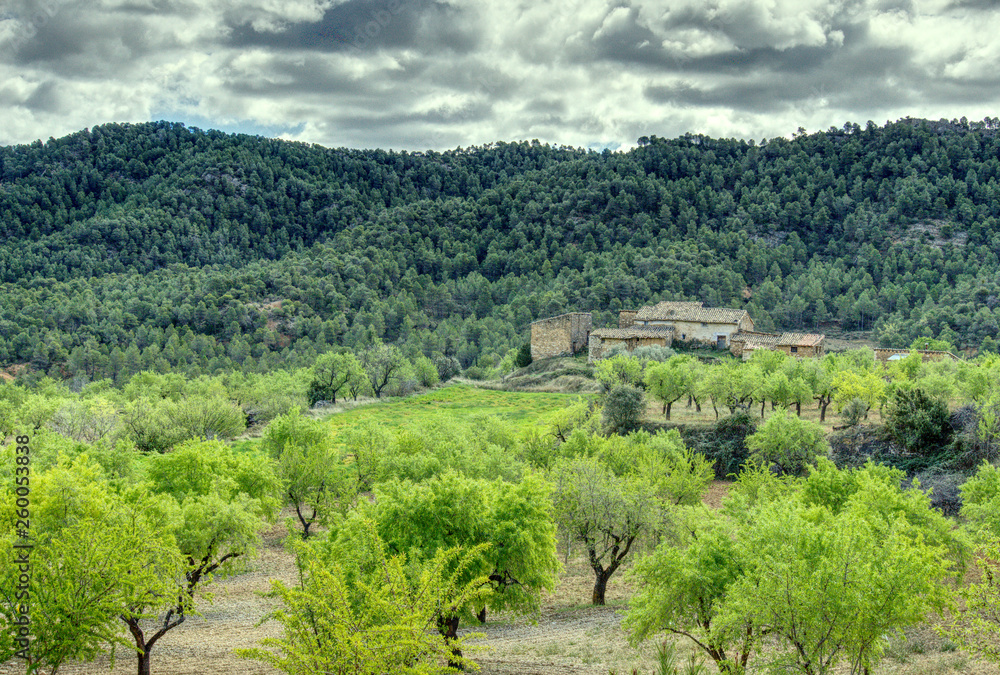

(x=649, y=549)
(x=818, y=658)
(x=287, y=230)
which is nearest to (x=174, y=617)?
(x=649, y=549)

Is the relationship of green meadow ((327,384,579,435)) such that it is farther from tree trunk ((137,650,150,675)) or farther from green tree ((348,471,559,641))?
tree trunk ((137,650,150,675))

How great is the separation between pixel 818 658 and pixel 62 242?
156962 mm

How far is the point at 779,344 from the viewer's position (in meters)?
69.4

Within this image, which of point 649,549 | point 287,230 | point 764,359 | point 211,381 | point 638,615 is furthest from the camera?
point 287,230

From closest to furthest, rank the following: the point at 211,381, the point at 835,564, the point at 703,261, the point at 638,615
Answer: the point at 835,564 → the point at 638,615 → the point at 211,381 → the point at 703,261

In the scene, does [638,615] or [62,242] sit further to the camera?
[62,242]

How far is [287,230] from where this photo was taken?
169 meters

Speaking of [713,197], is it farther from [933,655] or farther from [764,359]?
[933,655]

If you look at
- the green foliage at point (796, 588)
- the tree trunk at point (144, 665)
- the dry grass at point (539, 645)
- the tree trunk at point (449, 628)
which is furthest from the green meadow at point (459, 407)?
the tree trunk at point (144, 665)

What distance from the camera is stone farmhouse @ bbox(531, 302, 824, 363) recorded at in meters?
70.2

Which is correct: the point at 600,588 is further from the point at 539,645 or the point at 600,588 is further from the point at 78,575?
the point at 78,575

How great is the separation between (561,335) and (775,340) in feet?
68.8

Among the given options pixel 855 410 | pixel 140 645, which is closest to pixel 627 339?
pixel 855 410

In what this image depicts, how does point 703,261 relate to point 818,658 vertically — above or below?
above
